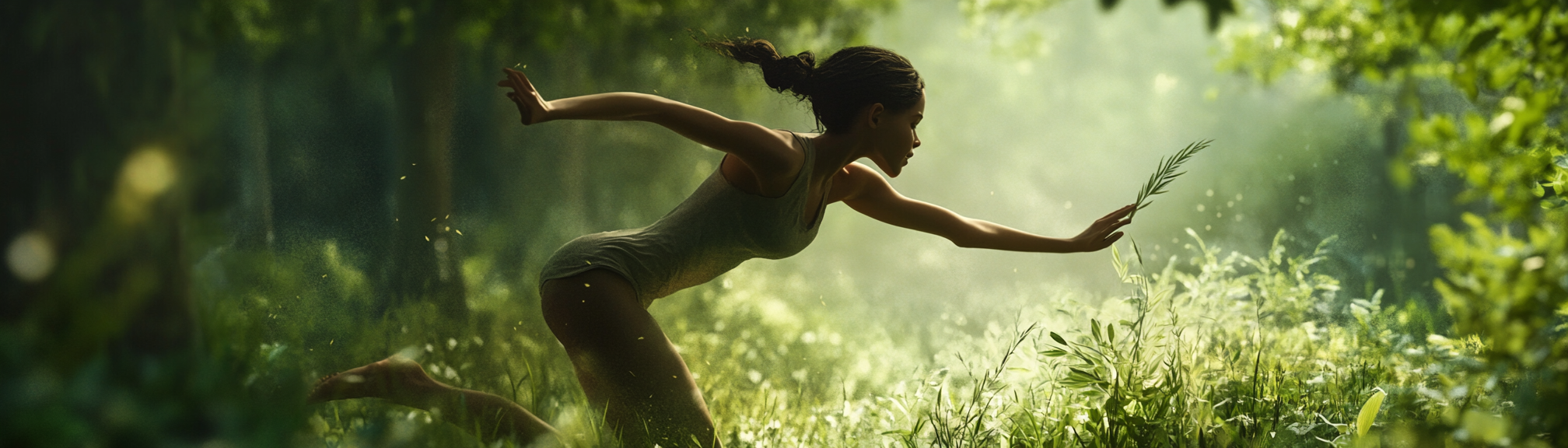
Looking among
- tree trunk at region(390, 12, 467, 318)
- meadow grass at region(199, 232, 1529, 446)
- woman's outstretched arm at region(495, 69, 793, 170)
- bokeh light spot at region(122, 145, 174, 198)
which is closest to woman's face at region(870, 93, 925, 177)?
woman's outstretched arm at region(495, 69, 793, 170)

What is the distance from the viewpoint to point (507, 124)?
623 centimetres

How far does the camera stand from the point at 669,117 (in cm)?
220

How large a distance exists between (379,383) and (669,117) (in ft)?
4.18

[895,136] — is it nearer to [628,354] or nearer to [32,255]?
[628,354]

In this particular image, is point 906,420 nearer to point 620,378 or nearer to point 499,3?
point 620,378

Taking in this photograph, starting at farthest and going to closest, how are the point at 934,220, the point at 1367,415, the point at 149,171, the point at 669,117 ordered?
the point at 934,220
the point at 1367,415
the point at 669,117
the point at 149,171

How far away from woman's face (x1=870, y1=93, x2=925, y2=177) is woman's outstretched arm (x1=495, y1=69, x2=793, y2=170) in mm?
414

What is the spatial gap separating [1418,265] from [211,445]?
927 centimetres

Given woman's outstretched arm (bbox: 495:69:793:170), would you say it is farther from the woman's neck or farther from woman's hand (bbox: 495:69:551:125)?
the woman's neck

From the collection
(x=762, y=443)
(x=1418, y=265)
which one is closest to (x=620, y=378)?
(x=762, y=443)

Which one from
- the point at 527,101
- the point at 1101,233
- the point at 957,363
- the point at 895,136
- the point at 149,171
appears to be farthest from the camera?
the point at 957,363

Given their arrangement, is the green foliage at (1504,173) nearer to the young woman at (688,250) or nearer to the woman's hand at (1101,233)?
the woman's hand at (1101,233)

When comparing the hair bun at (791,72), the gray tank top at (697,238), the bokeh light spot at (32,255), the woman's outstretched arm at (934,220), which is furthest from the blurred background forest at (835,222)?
the hair bun at (791,72)

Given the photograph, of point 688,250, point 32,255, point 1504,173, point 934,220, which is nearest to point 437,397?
point 688,250
